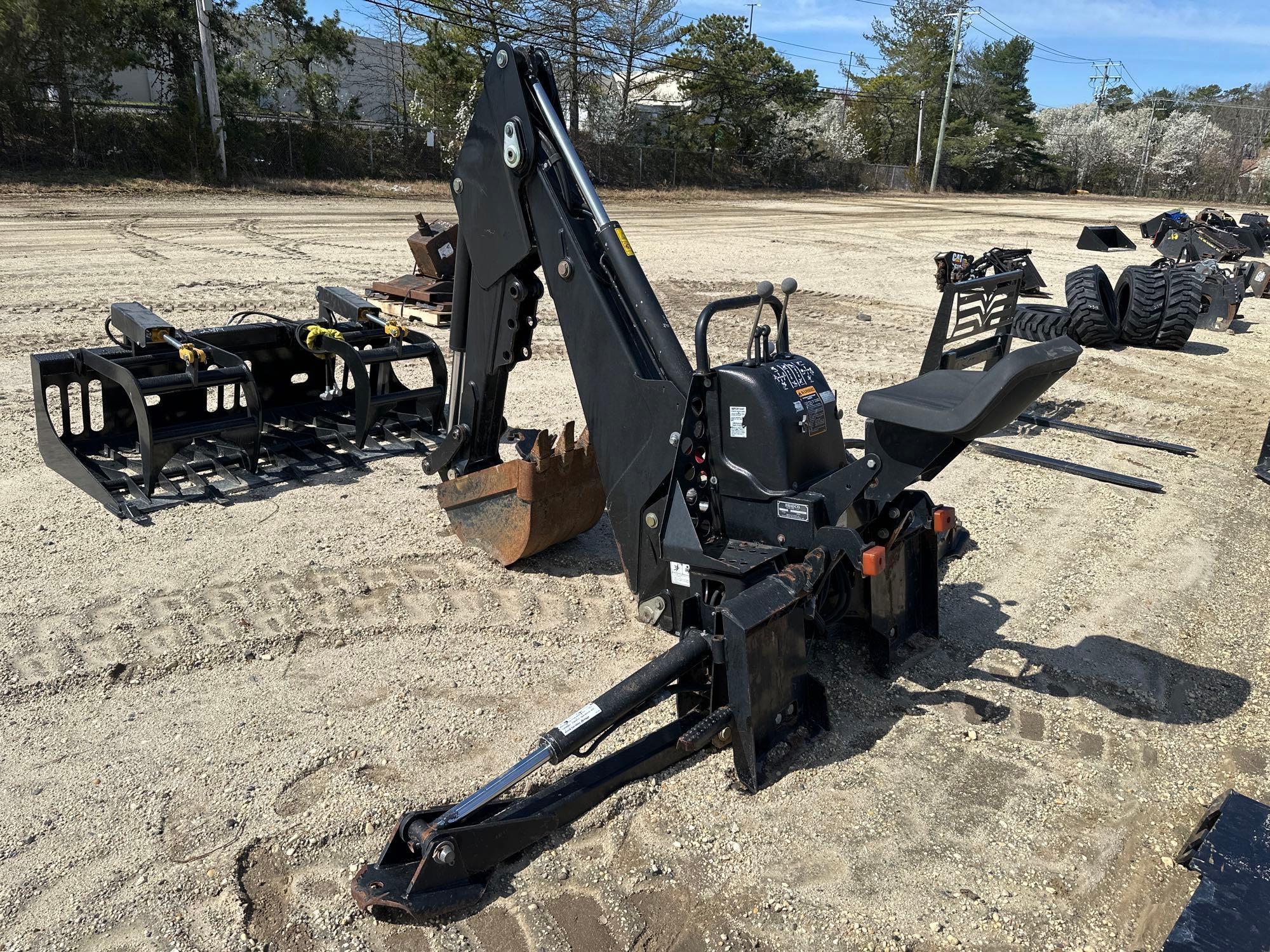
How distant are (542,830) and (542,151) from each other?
101 inches

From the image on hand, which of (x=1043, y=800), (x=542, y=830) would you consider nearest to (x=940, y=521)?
(x=1043, y=800)

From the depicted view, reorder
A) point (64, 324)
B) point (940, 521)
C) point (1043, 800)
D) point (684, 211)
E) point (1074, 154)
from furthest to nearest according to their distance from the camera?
point (1074, 154) → point (684, 211) → point (64, 324) → point (940, 521) → point (1043, 800)

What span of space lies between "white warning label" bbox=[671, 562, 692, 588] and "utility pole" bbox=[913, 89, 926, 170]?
155 feet

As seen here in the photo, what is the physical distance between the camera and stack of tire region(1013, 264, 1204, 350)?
10492mm

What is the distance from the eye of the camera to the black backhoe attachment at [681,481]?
2787mm

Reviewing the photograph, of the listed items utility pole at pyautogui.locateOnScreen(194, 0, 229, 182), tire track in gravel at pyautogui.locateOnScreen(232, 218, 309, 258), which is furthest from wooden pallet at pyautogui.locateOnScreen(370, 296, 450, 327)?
utility pole at pyautogui.locateOnScreen(194, 0, 229, 182)

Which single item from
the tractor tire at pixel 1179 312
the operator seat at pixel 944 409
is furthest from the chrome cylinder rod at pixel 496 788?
the tractor tire at pixel 1179 312

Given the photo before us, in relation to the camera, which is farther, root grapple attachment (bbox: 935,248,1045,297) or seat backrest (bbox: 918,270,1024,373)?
root grapple attachment (bbox: 935,248,1045,297)

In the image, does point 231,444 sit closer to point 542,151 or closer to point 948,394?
point 542,151

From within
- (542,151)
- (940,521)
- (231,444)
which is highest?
(542,151)

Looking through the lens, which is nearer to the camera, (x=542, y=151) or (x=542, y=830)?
(x=542, y=830)

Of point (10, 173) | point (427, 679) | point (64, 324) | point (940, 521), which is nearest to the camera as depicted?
point (940, 521)

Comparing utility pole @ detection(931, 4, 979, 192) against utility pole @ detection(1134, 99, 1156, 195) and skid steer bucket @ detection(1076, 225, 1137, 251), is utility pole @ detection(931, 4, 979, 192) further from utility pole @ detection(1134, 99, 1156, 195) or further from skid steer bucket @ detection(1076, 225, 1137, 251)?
skid steer bucket @ detection(1076, 225, 1137, 251)

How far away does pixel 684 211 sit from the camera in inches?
1017
